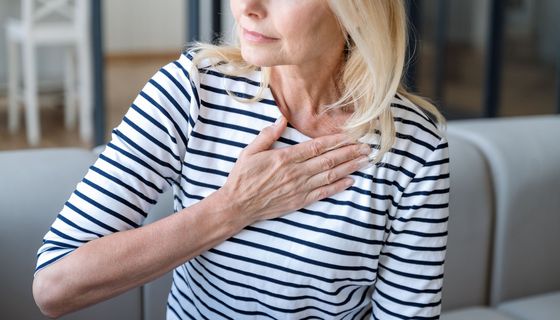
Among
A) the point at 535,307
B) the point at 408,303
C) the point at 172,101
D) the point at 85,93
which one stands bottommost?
the point at 535,307

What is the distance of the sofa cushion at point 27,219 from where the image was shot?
1440 millimetres

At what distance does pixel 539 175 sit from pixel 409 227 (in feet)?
2.43

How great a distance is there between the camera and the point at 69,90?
16.4ft

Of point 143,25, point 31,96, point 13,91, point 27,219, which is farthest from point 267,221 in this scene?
point 143,25

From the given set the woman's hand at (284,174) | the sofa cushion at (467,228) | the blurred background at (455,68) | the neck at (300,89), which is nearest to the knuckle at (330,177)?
the woman's hand at (284,174)

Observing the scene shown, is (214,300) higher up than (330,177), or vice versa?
(330,177)

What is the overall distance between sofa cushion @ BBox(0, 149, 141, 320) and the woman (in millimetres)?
278

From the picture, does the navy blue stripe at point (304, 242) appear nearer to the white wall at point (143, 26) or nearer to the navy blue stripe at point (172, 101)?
the navy blue stripe at point (172, 101)

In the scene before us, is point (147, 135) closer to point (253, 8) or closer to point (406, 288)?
point (253, 8)

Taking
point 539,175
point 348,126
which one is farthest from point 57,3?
point 348,126

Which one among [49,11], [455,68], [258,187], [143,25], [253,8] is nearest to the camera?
[253,8]

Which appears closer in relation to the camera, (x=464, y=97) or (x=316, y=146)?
(x=316, y=146)

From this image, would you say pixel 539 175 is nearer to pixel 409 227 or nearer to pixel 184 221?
pixel 409 227

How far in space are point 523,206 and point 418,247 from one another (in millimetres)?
690
